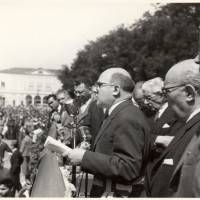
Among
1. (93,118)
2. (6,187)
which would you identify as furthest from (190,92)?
(6,187)

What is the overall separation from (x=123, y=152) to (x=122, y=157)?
36 millimetres

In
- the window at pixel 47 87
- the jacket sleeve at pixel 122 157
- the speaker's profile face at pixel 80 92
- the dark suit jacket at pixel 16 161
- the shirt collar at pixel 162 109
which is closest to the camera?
the jacket sleeve at pixel 122 157

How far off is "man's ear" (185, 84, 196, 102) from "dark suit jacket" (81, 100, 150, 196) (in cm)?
54

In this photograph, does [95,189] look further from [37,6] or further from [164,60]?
[164,60]

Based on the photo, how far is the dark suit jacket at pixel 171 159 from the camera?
250 centimetres

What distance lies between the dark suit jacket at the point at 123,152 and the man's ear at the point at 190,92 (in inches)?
21.2

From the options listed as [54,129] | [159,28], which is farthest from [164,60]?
[54,129]

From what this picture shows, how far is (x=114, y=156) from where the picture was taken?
3025 mm

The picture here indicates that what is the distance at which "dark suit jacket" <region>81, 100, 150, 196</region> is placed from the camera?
297 cm

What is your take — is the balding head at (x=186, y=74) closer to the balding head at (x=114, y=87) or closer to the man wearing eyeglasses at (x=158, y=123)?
the man wearing eyeglasses at (x=158, y=123)

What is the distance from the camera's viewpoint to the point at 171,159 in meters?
2.57

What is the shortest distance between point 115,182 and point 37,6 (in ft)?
5.91

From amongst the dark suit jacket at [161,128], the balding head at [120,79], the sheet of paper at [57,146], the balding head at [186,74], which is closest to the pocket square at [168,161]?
the balding head at [186,74]

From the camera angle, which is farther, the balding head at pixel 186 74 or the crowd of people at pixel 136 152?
the balding head at pixel 186 74
